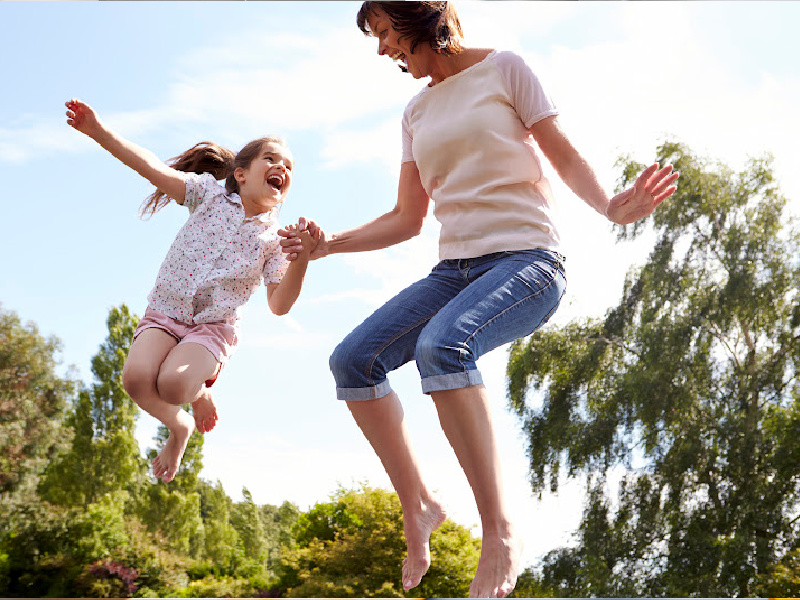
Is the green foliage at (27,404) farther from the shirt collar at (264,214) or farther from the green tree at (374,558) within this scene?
the shirt collar at (264,214)

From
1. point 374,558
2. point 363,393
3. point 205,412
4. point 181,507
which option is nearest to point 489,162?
point 363,393

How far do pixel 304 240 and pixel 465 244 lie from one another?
0.50m

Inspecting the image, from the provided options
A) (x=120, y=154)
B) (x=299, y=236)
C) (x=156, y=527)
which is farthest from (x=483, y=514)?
(x=156, y=527)

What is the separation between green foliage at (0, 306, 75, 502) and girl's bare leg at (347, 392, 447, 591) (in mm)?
14921

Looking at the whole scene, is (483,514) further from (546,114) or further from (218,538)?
(218,538)

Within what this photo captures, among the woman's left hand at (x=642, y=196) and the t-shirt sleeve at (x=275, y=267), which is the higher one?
the t-shirt sleeve at (x=275, y=267)

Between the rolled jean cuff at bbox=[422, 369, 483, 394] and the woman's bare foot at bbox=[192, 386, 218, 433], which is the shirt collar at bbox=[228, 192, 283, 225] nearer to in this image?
the woman's bare foot at bbox=[192, 386, 218, 433]

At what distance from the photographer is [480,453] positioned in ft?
5.83

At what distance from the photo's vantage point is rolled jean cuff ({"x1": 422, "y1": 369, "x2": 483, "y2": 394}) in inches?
69.1

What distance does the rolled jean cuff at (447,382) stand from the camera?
5.76 ft

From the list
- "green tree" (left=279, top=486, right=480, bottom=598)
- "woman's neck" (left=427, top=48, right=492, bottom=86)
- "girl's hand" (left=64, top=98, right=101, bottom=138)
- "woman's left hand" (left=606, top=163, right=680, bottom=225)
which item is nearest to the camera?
"woman's left hand" (left=606, top=163, right=680, bottom=225)

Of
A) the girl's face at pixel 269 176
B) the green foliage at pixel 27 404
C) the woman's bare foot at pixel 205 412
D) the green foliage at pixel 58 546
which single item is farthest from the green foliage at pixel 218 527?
the girl's face at pixel 269 176

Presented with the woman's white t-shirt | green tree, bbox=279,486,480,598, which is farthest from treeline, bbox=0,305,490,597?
the woman's white t-shirt

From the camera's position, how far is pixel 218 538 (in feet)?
44.5
